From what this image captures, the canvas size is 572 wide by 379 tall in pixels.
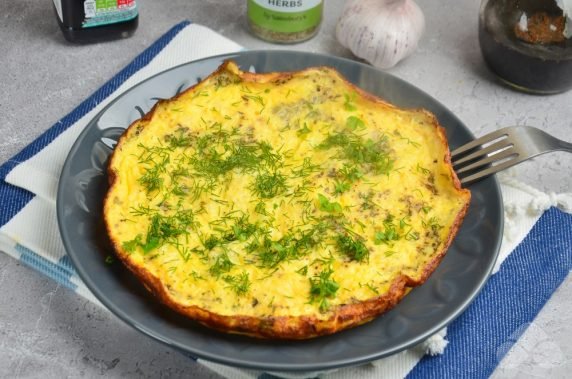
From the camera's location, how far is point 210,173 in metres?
3.20

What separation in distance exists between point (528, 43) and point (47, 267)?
2539 millimetres

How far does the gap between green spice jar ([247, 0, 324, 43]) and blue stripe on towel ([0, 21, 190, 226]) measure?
0.39 metres

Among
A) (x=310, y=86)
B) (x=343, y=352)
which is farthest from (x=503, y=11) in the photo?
(x=343, y=352)

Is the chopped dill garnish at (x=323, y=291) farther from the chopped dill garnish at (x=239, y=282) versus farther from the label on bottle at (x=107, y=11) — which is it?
the label on bottle at (x=107, y=11)

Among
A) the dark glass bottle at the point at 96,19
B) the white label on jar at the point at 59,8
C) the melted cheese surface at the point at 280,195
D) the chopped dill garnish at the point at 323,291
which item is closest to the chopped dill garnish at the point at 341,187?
the melted cheese surface at the point at 280,195

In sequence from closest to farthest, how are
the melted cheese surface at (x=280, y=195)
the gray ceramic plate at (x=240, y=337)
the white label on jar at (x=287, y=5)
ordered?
the gray ceramic plate at (x=240, y=337), the melted cheese surface at (x=280, y=195), the white label on jar at (x=287, y=5)

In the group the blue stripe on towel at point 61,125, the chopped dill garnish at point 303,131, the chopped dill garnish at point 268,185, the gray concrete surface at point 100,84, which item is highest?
the chopped dill garnish at point 303,131

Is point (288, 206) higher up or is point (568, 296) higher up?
point (288, 206)

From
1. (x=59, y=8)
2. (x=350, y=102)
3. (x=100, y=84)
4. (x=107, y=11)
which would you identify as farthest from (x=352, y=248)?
(x=59, y=8)

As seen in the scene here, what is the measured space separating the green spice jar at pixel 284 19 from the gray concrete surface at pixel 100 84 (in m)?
0.10

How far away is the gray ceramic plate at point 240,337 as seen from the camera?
2662 mm

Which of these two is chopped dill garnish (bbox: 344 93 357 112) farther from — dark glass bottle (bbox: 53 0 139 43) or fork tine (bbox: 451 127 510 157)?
dark glass bottle (bbox: 53 0 139 43)

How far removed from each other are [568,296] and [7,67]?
2.94 metres

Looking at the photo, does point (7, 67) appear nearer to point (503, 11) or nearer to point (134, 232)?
point (134, 232)
